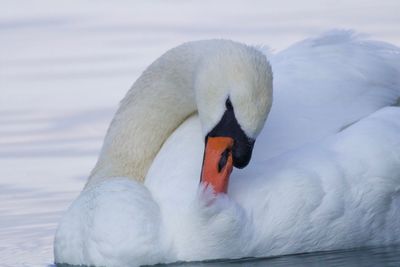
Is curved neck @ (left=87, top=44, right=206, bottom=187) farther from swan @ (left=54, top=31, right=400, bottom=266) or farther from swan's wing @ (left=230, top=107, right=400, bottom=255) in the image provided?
swan's wing @ (left=230, top=107, right=400, bottom=255)

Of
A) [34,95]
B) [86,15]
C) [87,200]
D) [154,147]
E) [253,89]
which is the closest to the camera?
[253,89]

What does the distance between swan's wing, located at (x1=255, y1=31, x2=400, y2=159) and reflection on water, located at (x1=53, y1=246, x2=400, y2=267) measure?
2.41 ft

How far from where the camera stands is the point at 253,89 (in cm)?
1073

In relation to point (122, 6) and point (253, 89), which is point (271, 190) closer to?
point (253, 89)

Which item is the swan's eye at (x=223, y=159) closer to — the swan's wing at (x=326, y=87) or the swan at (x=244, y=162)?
the swan at (x=244, y=162)

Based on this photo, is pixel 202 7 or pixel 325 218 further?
pixel 202 7

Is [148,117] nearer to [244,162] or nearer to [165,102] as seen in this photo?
[165,102]

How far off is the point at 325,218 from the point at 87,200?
149 cm

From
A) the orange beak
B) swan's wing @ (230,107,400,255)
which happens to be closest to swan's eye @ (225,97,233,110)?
the orange beak

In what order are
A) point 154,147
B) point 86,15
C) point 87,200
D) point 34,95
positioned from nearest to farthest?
1. point 87,200
2. point 154,147
3. point 34,95
4. point 86,15

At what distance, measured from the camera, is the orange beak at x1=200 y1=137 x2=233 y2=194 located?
10.9 meters

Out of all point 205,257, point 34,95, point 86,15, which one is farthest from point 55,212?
point 86,15

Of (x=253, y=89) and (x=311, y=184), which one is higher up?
(x=253, y=89)

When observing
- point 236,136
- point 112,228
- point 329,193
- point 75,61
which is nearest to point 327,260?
point 329,193
